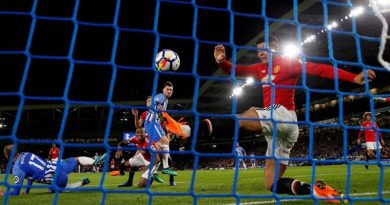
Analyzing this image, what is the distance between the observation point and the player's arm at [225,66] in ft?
13.4

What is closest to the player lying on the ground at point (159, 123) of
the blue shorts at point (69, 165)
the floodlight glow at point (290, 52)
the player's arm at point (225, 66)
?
the blue shorts at point (69, 165)

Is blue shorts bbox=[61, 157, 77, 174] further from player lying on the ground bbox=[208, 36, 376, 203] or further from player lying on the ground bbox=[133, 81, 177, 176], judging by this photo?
player lying on the ground bbox=[208, 36, 376, 203]

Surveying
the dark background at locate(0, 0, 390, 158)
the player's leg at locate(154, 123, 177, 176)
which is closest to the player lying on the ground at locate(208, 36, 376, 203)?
the player's leg at locate(154, 123, 177, 176)

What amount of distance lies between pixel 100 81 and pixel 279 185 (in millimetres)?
23766

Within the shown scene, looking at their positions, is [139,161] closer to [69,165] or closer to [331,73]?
[69,165]

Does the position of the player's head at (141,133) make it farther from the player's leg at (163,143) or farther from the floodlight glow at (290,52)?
the floodlight glow at (290,52)

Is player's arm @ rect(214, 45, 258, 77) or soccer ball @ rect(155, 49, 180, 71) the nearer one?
player's arm @ rect(214, 45, 258, 77)

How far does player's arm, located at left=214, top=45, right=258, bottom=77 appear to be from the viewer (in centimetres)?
409

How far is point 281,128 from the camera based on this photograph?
13.2 ft

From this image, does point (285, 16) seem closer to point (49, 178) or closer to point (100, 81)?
point (49, 178)

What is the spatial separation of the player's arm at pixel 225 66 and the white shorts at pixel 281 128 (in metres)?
0.57

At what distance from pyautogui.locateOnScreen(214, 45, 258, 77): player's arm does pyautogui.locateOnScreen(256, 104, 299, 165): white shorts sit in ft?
1.88

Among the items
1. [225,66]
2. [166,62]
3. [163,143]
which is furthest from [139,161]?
[225,66]

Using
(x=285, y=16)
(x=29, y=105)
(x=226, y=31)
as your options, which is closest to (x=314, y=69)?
(x=285, y=16)
